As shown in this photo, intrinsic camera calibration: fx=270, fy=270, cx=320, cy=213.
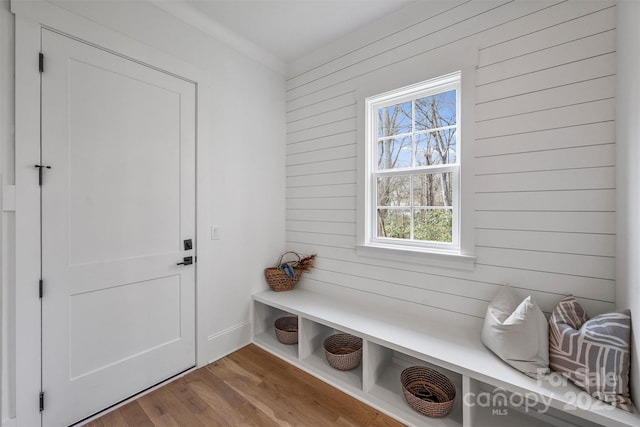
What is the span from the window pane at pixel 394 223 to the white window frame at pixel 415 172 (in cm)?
5

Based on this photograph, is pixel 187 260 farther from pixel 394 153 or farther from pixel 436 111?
pixel 436 111

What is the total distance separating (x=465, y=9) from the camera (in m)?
1.81

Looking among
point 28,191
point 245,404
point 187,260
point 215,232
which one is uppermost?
point 28,191

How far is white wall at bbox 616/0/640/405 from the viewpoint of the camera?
1.13m

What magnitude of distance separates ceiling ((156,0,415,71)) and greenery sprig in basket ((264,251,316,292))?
2009 millimetres

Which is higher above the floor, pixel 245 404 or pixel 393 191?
pixel 393 191

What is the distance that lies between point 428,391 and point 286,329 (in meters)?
1.34

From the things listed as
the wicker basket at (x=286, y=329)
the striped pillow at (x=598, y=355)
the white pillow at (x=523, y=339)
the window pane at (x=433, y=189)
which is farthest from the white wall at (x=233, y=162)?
the striped pillow at (x=598, y=355)

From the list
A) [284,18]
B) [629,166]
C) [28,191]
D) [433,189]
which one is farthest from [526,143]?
[28,191]

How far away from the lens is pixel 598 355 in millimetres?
1218

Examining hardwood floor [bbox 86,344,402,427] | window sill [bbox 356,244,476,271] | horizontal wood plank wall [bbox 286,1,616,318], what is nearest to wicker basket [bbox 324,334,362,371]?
hardwood floor [bbox 86,344,402,427]

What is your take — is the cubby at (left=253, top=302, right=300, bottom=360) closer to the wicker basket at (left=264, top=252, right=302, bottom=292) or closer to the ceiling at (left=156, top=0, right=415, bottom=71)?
the wicker basket at (left=264, top=252, right=302, bottom=292)

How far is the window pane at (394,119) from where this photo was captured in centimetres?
219

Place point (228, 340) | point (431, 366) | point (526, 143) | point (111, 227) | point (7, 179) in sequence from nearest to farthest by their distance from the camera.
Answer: point (7, 179) < point (526, 143) < point (111, 227) < point (431, 366) < point (228, 340)
